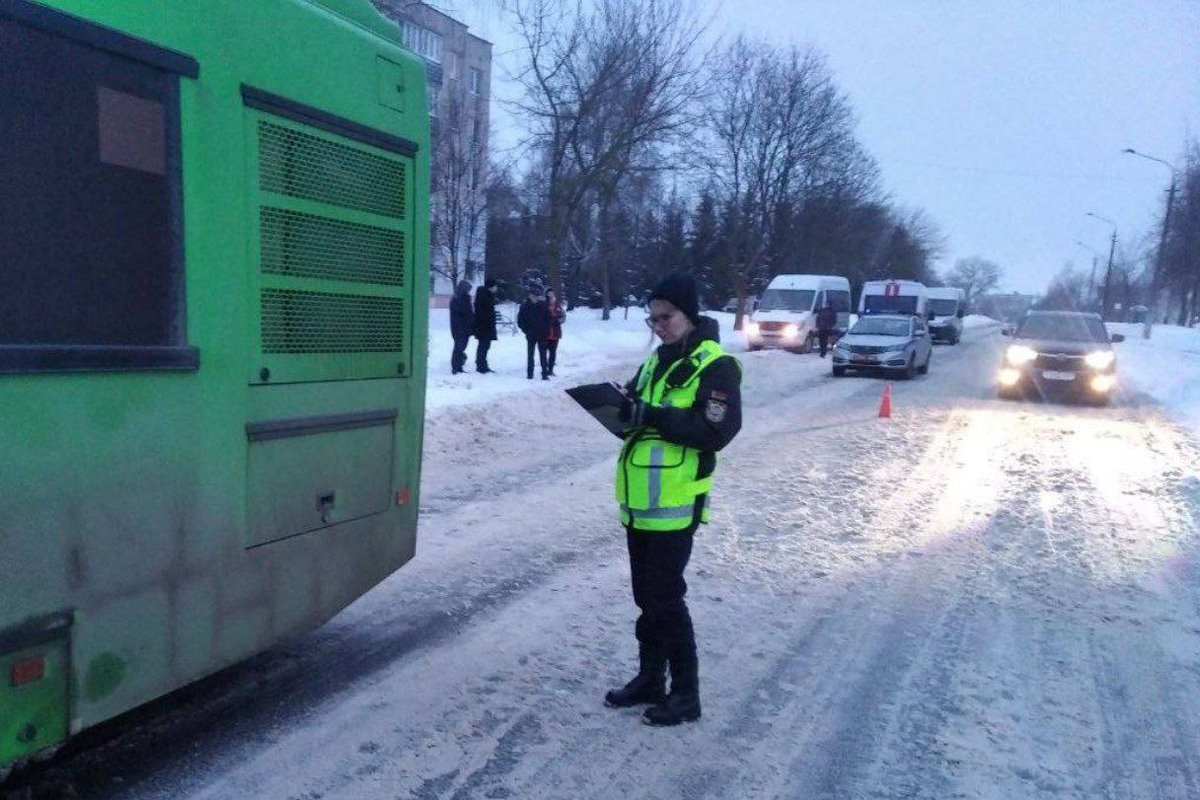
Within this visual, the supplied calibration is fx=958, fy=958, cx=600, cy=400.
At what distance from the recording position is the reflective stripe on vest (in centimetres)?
384

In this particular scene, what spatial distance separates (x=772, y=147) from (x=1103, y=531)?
3650cm

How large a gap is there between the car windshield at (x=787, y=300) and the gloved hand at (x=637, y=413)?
2782 cm

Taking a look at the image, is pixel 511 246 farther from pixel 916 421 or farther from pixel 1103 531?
pixel 1103 531

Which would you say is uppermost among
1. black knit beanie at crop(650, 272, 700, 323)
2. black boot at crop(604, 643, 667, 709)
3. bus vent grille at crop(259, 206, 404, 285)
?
bus vent grille at crop(259, 206, 404, 285)

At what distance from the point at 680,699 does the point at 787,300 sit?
28172mm

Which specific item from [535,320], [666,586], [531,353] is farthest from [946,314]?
[666,586]

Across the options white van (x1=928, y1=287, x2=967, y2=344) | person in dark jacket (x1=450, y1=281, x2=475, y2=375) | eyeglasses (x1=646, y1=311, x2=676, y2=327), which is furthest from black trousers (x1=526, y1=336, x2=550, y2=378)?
white van (x1=928, y1=287, x2=967, y2=344)

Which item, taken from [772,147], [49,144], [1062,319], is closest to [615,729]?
[49,144]

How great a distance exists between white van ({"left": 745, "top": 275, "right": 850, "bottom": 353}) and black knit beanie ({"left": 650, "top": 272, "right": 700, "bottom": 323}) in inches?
1040

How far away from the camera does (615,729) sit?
13.4ft

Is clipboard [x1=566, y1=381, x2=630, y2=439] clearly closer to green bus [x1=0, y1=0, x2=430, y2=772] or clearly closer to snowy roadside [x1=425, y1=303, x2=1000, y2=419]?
green bus [x1=0, y1=0, x2=430, y2=772]

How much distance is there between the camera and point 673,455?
3863mm

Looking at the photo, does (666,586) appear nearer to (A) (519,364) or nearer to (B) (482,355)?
(B) (482,355)

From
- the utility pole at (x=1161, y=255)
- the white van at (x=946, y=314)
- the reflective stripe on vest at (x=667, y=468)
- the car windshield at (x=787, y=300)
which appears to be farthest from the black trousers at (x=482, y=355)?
the utility pole at (x=1161, y=255)
